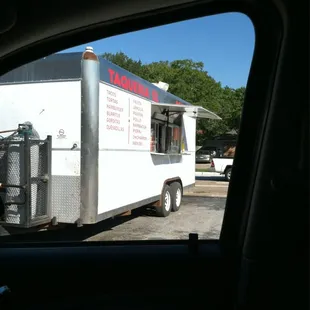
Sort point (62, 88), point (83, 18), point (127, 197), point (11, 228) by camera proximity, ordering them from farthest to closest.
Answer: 1. point (127, 197)
2. point (62, 88)
3. point (11, 228)
4. point (83, 18)

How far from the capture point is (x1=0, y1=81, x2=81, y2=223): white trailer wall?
18.9ft

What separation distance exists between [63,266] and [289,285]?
1225mm

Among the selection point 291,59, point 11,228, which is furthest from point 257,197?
point 11,228

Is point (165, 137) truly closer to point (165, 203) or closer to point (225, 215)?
point (165, 203)

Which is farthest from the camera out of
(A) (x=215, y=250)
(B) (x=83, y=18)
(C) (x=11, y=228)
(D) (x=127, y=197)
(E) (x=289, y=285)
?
(D) (x=127, y=197)

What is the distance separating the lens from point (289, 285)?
1.60 meters

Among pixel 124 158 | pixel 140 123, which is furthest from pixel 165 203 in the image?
pixel 124 158

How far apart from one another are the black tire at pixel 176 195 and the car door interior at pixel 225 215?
6.41 meters

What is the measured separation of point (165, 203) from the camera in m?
8.41

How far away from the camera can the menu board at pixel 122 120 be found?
19.8 ft

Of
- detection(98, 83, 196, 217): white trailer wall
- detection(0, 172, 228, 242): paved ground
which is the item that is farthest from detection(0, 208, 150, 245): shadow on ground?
detection(98, 83, 196, 217): white trailer wall

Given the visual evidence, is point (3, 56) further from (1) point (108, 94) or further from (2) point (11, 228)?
(1) point (108, 94)

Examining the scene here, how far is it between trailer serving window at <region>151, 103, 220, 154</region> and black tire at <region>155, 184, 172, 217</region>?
0.79m

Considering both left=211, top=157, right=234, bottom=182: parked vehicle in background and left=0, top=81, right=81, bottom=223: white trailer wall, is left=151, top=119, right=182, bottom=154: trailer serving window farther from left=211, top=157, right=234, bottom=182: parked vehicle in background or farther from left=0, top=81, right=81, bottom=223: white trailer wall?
left=0, top=81, right=81, bottom=223: white trailer wall
